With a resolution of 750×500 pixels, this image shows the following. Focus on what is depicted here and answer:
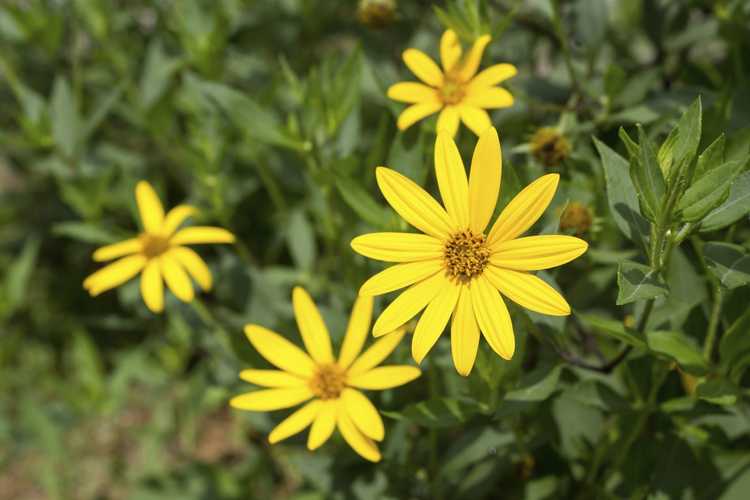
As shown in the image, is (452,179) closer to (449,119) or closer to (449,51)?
(449,119)

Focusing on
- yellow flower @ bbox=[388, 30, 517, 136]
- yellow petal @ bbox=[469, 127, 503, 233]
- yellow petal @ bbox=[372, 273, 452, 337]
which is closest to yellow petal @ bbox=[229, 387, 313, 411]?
yellow petal @ bbox=[372, 273, 452, 337]

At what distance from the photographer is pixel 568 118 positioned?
2020 millimetres

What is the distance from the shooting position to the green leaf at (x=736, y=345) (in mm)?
1584

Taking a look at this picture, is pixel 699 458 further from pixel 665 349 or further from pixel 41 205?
pixel 41 205

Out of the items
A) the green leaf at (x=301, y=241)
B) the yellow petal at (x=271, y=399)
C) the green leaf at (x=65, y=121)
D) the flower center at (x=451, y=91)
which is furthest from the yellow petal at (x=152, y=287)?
the green leaf at (x=65, y=121)

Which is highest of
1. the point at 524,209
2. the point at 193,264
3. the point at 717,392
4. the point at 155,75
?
the point at 155,75

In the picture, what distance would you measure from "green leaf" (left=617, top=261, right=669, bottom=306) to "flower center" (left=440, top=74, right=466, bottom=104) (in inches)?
26.2

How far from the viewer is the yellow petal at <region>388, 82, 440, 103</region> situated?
179cm

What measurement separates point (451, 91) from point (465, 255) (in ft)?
1.68

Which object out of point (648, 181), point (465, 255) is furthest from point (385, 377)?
point (648, 181)

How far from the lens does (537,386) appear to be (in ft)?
5.41

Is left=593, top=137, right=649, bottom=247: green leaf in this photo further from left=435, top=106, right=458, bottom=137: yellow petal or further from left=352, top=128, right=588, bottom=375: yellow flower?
left=435, top=106, right=458, bottom=137: yellow petal

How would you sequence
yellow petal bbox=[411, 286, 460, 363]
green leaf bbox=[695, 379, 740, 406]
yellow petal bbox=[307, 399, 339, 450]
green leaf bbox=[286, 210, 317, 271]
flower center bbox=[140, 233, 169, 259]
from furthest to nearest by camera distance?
1. green leaf bbox=[286, 210, 317, 271]
2. flower center bbox=[140, 233, 169, 259]
3. yellow petal bbox=[307, 399, 339, 450]
4. green leaf bbox=[695, 379, 740, 406]
5. yellow petal bbox=[411, 286, 460, 363]

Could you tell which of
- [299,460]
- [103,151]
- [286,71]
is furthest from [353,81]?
[103,151]
